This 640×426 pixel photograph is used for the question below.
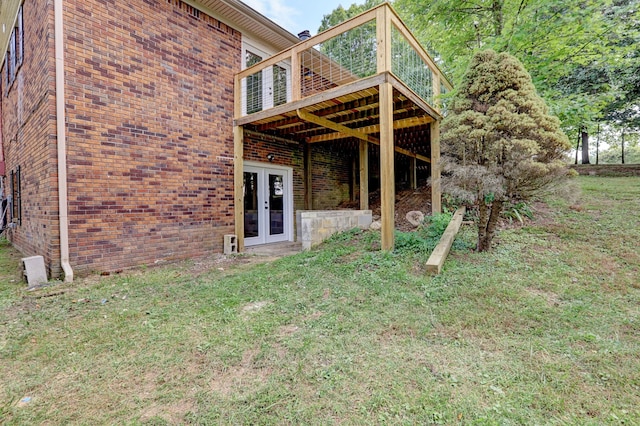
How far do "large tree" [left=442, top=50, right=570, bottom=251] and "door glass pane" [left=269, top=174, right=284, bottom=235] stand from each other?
16.8ft

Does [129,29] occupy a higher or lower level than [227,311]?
higher

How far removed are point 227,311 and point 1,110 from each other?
12002mm

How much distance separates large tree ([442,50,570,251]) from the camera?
393 centimetres

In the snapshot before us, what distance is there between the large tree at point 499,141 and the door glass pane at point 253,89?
4828 millimetres

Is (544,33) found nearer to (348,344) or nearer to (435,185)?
Result: (435,185)

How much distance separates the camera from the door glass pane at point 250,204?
7.64 metres

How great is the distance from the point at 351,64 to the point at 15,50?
26.4 ft

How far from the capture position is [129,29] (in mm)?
5191

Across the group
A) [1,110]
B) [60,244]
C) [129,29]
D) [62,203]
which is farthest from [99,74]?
[1,110]

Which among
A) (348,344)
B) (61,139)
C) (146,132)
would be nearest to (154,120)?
(146,132)

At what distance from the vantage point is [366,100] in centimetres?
602

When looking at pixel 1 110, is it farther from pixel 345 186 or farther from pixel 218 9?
pixel 345 186

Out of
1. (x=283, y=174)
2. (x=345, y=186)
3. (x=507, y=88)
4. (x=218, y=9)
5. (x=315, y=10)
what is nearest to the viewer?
(x=507, y=88)

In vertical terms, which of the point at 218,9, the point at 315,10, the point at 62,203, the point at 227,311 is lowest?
the point at 227,311
